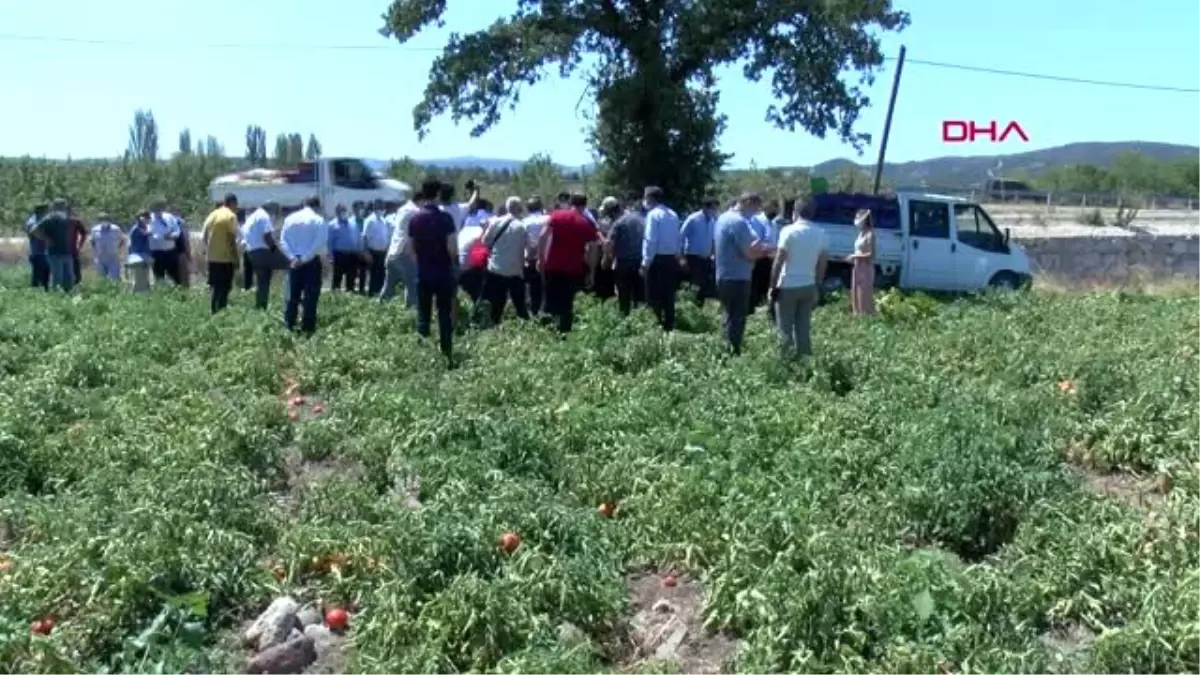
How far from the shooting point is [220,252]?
16875 millimetres

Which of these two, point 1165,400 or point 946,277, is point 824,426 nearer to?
point 1165,400

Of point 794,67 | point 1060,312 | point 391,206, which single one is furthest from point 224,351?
point 794,67

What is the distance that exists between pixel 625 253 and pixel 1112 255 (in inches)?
847

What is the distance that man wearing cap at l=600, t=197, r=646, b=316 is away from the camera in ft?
54.4

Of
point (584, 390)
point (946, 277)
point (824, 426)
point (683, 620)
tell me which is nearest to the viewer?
point (683, 620)

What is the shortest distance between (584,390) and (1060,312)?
8.45 metres

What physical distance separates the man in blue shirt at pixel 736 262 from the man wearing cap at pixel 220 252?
6539 millimetres

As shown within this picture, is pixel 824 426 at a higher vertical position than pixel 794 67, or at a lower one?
lower

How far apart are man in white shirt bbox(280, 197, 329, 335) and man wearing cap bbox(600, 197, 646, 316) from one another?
3.43m

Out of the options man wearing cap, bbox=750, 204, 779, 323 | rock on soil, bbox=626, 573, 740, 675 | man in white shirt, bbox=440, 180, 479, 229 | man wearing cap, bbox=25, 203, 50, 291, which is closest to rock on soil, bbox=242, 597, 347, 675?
rock on soil, bbox=626, 573, 740, 675

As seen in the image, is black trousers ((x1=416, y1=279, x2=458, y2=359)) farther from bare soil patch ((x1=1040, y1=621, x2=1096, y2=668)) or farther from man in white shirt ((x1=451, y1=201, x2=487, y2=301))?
bare soil patch ((x1=1040, y1=621, x2=1096, y2=668))

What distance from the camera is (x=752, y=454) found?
8.13 meters

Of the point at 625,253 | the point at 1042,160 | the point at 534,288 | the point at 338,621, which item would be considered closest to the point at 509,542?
the point at 338,621

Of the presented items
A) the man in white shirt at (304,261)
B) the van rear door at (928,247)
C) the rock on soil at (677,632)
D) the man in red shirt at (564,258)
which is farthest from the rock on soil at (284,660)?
the van rear door at (928,247)
